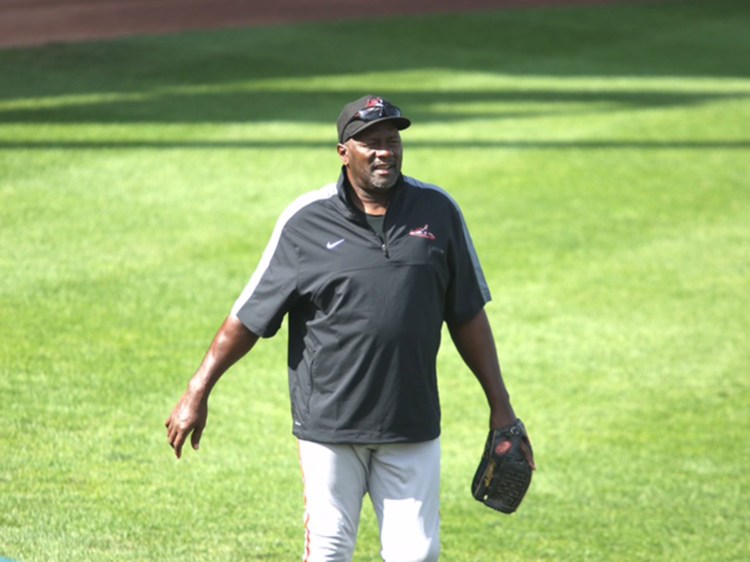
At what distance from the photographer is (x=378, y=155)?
5.05 m

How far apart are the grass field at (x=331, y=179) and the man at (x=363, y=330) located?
66.9 inches

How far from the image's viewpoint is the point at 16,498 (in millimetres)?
7145

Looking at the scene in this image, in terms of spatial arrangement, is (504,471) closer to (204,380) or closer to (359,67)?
(204,380)

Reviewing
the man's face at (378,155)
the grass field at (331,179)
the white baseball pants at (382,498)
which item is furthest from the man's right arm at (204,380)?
the grass field at (331,179)

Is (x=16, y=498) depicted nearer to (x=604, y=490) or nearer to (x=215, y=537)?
(x=215, y=537)

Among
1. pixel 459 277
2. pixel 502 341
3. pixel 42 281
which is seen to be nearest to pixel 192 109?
pixel 42 281

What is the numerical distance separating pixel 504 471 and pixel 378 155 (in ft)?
4.48

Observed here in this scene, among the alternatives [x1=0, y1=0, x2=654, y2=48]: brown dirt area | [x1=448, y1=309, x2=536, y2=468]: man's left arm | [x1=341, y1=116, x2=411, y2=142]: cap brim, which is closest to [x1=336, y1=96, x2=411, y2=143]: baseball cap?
[x1=341, y1=116, x2=411, y2=142]: cap brim

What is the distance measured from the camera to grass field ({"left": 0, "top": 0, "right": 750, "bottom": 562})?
747cm

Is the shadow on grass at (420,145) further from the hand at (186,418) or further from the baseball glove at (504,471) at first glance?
the baseball glove at (504,471)

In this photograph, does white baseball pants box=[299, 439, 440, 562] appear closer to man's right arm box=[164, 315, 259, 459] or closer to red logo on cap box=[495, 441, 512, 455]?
red logo on cap box=[495, 441, 512, 455]

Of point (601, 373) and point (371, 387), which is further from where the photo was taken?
point (601, 373)

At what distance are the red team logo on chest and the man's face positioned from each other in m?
0.19

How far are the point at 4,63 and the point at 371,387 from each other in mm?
12886
